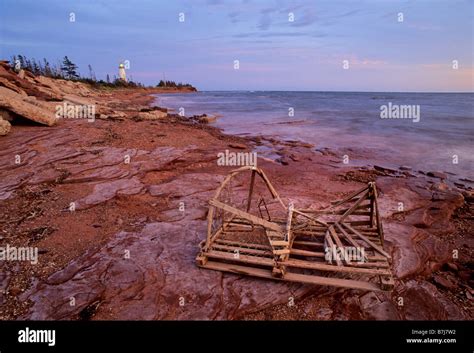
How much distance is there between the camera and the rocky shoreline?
3.87 meters

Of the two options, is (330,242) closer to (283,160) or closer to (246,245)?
(246,245)

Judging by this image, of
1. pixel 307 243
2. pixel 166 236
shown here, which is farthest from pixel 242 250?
pixel 166 236

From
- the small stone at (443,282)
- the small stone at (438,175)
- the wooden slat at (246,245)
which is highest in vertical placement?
the small stone at (438,175)

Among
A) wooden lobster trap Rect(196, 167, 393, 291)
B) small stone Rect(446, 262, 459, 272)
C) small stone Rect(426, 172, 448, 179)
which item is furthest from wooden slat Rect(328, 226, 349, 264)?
small stone Rect(426, 172, 448, 179)

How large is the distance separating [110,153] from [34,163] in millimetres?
2257

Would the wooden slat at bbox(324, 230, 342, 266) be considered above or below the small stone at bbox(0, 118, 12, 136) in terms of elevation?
below

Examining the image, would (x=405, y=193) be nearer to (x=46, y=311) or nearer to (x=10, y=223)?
(x=46, y=311)

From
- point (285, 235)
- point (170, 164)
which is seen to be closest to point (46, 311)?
point (285, 235)

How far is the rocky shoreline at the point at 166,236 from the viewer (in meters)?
3.87

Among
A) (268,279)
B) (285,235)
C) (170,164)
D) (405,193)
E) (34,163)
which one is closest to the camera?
(268,279)

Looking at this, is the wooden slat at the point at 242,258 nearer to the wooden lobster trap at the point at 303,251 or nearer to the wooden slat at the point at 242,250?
the wooden lobster trap at the point at 303,251

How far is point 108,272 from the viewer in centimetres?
445

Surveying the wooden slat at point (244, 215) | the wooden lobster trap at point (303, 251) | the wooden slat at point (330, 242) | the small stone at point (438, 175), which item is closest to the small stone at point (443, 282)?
the wooden lobster trap at point (303, 251)

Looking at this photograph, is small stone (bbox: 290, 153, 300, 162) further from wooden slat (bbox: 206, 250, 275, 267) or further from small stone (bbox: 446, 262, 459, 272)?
wooden slat (bbox: 206, 250, 275, 267)
